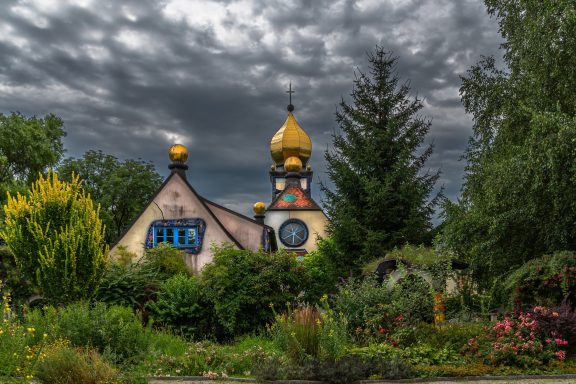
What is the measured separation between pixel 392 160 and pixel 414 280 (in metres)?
8.24

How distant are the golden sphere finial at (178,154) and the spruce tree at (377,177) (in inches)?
259

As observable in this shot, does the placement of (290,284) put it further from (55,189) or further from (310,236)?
(310,236)

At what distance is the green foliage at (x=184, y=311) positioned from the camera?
586 inches

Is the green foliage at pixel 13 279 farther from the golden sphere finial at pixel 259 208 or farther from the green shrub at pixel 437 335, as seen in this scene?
the golden sphere finial at pixel 259 208

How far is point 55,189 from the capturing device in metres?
13.3

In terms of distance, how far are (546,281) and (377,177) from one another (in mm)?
8807

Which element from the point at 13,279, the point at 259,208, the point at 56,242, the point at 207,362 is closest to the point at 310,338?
the point at 207,362

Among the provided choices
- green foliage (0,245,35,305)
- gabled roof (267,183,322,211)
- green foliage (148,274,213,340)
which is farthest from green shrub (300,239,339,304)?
gabled roof (267,183,322,211)

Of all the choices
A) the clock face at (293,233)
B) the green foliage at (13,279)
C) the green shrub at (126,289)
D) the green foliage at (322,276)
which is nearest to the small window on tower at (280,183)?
the clock face at (293,233)

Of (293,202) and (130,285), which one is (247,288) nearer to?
(130,285)

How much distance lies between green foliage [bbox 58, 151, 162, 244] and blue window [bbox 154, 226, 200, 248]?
16512mm

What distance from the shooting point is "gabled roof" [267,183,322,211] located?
122 feet

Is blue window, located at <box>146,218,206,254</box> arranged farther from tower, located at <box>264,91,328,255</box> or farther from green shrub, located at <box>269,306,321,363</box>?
green shrub, located at <box>269,306,321,363</box>

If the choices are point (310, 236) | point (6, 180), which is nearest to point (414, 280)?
point (310, 236)
